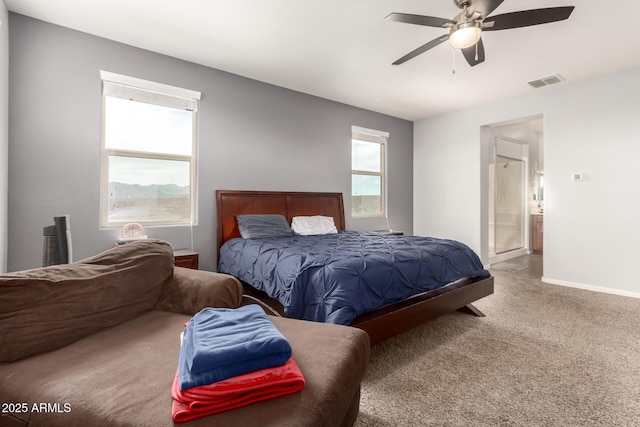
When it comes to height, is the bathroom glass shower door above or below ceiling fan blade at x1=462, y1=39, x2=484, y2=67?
below

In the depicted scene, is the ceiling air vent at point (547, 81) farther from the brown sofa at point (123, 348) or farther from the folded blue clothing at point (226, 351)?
the folded blue clothing at point (226, 351)

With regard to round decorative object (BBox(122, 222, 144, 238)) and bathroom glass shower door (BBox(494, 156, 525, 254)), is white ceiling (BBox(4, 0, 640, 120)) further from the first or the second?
bathroom glass shower door (BBox(494, 156, 525, 254))

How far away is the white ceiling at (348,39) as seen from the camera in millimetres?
2547

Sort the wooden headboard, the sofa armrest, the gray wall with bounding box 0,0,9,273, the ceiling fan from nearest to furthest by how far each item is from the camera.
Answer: the sofa armrest → the ceiling fan → the gray wall with bounding box 0,0,9,273 → the wooden headboard

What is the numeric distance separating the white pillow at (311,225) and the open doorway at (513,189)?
9.28 feet

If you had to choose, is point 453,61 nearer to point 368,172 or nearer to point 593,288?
point 368,172

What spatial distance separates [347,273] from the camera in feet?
6.64

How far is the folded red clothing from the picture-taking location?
83 cm

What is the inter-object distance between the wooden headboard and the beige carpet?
89.4 inches

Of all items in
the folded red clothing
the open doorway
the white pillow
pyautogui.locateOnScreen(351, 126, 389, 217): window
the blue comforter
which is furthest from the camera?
the open doorway

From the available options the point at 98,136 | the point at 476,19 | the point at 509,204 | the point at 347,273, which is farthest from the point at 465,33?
the point at 509,204

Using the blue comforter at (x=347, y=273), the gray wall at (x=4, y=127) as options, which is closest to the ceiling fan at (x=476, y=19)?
the blue comforter at (x=347, y=273)

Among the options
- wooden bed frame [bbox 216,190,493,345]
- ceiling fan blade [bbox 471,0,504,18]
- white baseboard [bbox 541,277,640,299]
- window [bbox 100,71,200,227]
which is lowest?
white baseboard [bbox 541,277,640,299]

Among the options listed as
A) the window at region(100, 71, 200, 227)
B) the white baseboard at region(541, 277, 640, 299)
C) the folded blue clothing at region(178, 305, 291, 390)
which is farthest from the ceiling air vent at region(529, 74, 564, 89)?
the folded blue clothing at region(178, 305, 291, 390)
